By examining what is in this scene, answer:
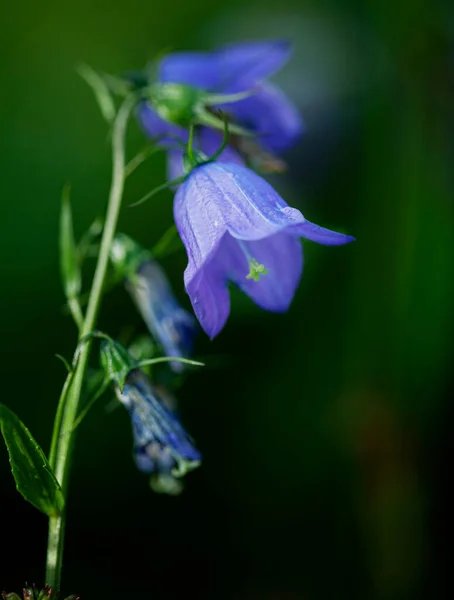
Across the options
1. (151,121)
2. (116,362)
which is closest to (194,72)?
(151,121)

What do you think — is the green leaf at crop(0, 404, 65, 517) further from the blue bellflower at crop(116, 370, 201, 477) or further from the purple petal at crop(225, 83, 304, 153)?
the purple petal at crop(225, 83, 304, 153)

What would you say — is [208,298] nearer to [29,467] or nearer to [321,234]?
[321,234]

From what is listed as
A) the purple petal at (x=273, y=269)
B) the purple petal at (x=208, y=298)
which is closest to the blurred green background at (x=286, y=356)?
the purple petal at (x=273, y=269)

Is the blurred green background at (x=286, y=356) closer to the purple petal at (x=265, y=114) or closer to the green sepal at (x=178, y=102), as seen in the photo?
the purple petal at (x=265, y=114)

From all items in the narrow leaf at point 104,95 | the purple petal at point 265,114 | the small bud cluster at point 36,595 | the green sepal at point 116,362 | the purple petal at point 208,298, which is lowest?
the small bud cluster at point 36,595

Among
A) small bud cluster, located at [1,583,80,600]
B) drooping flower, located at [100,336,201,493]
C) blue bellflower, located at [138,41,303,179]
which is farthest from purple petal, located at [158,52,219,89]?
small bud cluster, located at [1,583,80,600]

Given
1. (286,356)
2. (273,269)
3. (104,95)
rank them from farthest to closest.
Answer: (286,356)
(104,95)
(273,269)

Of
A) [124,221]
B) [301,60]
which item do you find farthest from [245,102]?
[301,60]
